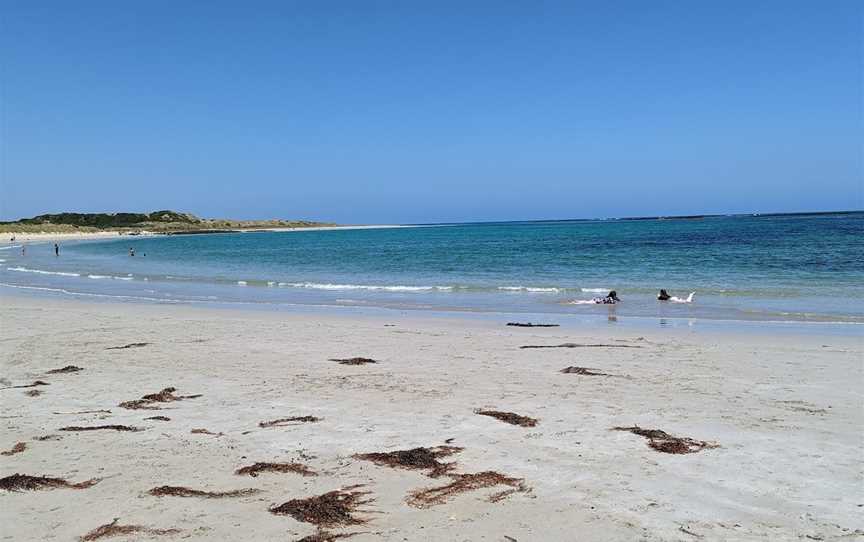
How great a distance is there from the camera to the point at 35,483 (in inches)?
215

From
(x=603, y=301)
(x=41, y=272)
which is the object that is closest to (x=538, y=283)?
(x=603, y=301)

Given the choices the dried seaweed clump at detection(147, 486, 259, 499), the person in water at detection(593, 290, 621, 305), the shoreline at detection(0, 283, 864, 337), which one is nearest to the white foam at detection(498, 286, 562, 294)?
the person in water at detection(593, 290, 621, 305)

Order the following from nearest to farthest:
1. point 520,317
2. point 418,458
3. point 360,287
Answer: point 418,458 < point 520,317 < point 360,287

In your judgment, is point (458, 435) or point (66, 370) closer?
point (458, 435)

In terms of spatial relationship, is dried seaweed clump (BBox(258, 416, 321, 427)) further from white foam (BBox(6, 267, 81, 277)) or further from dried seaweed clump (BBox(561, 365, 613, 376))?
white foam (BBox(6, 267, 81, 277))

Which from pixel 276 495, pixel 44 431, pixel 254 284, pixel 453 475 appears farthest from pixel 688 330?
pixel 254 284

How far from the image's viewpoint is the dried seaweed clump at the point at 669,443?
632 cm

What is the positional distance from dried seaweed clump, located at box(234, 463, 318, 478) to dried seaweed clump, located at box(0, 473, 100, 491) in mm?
1292

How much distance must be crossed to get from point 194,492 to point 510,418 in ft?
12.1

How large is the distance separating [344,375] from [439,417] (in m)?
2.90

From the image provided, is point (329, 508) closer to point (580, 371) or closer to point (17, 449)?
point (17, 449)

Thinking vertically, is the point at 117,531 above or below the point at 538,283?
above

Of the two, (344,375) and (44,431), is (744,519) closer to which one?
(344,375)

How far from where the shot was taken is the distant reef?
429 feet
